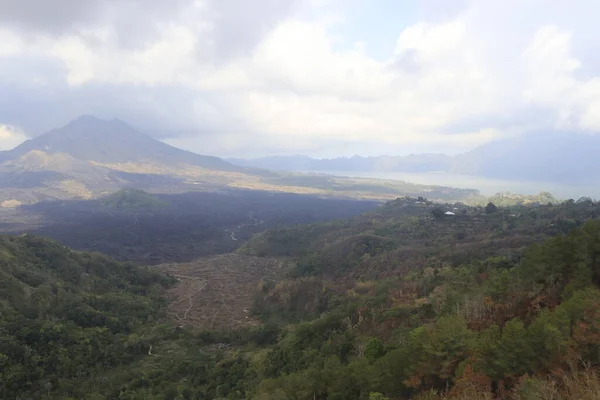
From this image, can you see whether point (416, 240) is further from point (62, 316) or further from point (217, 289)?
point (62, 316)

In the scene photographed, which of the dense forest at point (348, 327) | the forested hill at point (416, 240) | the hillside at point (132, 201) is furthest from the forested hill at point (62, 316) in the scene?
the hillside at point (132, 201)

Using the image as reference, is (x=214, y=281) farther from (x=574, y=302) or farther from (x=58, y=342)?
(x=574, y=302)

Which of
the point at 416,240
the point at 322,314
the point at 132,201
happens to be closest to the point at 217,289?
the point at 322,314

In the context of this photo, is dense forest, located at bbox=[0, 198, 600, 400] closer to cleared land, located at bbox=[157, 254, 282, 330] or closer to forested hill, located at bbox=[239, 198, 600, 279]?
forested hill, located at bbox=[239, 198, 600, 279]

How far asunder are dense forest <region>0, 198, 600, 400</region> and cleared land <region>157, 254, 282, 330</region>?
2004 mm

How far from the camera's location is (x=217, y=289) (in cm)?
4641

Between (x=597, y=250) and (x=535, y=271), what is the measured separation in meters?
2.27

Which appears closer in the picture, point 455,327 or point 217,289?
point 455,327

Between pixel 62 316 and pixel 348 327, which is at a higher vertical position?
pixel 348 327

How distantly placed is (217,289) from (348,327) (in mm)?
28172

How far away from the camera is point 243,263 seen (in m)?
60.3

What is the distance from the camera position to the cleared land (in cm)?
3591

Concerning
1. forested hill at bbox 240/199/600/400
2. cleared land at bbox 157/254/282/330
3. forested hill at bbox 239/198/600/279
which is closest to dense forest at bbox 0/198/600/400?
forested hill at bbox 240/199/600/400

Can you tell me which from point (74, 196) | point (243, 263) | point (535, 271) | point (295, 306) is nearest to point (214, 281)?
point (243, 263)
